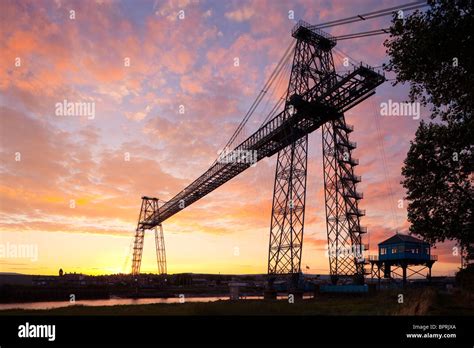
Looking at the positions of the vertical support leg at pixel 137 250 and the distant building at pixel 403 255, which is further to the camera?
the vertical support leg at pixel 137 250

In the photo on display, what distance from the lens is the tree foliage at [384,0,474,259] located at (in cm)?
1653

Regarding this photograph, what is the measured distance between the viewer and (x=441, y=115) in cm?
1923

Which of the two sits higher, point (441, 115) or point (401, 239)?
point (441, 115)

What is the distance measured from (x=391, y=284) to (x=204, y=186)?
29.3 metres

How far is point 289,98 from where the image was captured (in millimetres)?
41312

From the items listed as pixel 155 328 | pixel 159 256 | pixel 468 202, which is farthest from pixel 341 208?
pixel 159 256

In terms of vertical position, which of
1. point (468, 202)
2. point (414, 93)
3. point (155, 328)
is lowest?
point (155, 328)

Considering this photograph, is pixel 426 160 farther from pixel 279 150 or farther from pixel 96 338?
pixel 279 150

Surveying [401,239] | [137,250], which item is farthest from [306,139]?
[137,250]

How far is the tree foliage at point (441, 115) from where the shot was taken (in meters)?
16.5

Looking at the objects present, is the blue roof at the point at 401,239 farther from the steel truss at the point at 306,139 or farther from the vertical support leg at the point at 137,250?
the vertical support leg at the point at 137,250

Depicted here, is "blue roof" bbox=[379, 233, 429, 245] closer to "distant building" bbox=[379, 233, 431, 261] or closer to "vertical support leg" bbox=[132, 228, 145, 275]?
"distant building" bbox=[379, 233, 431, 261]

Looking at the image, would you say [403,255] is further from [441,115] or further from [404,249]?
[441,115]

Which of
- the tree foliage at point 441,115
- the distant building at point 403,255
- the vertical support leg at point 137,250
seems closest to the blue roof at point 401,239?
the distant building at point 403,255
